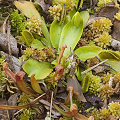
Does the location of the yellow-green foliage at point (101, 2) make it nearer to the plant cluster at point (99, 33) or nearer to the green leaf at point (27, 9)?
the plant cluster at point (99, 33)

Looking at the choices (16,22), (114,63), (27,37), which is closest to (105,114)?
(114,63)

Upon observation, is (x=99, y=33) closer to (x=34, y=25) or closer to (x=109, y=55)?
(x=109, y=55)

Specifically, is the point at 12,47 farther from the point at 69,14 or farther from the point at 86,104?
the point at 86,104

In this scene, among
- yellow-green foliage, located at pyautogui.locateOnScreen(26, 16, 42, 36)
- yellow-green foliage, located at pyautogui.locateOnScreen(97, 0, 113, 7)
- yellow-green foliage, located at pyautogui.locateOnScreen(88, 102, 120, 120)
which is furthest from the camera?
yellow-green foliage, located at pyautogui.locateOnScreen(97, 0, 113, 7)

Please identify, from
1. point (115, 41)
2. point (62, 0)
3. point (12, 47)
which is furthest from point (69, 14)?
point (12, 47)

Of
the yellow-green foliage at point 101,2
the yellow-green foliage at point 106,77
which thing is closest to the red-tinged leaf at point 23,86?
the yellow-green foliage at point 106,77

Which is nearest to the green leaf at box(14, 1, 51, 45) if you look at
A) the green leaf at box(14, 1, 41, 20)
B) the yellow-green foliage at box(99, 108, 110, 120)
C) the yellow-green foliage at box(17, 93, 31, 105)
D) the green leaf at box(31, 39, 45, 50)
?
the green leaf at box(14, 1, 41, 20)

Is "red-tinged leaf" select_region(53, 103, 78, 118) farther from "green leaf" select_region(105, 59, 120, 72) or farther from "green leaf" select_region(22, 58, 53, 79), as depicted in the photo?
"green leaf" select_region(105, 59, 120, 72)
